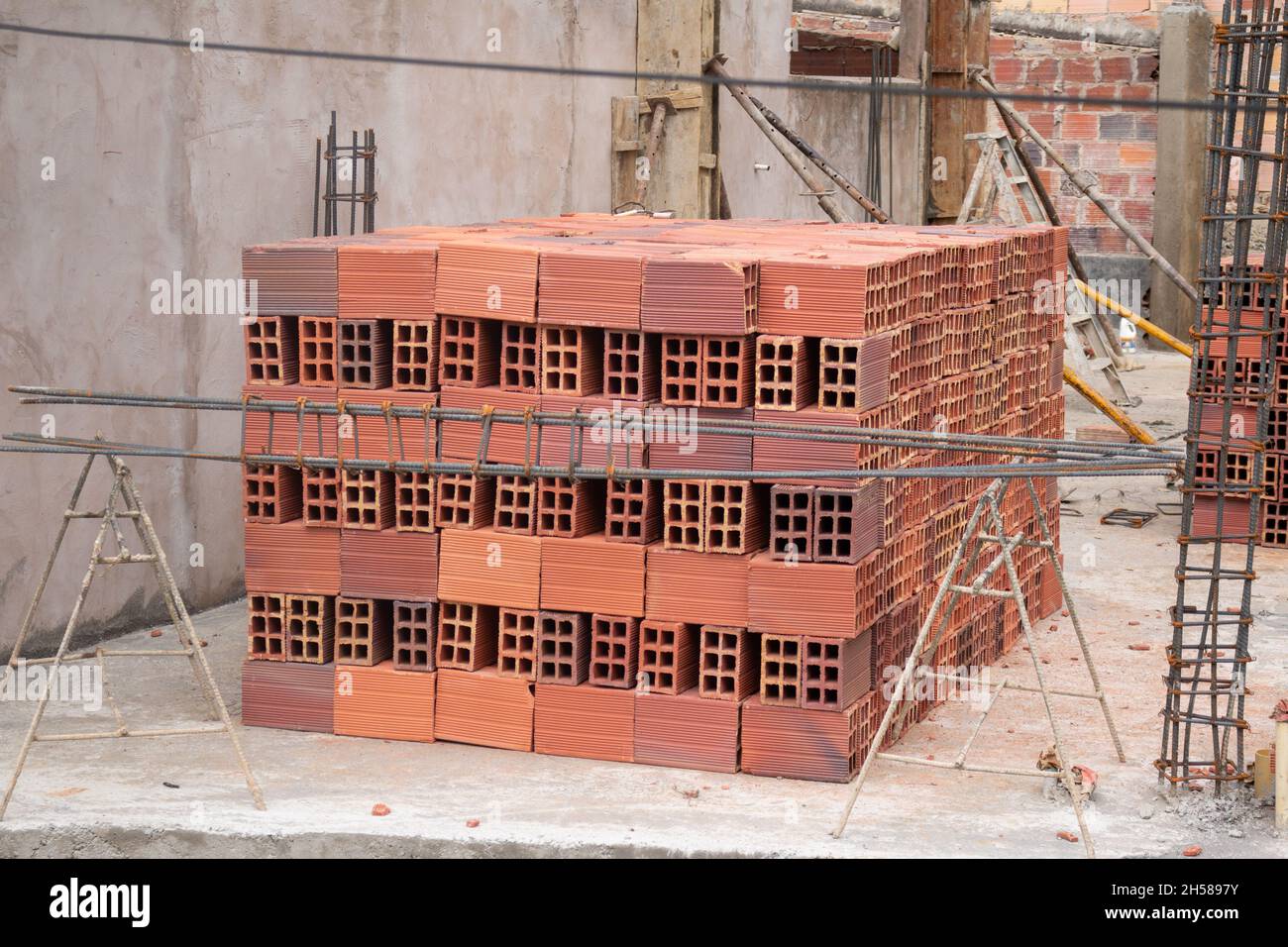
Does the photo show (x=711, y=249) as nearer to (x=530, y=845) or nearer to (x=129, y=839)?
(x=530, y=845)

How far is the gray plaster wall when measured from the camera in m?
10.6

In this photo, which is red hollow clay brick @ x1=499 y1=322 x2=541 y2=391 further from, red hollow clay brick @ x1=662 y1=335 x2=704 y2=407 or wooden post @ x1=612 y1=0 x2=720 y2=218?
wooden post @ x1=612 y1=0 x2=720 y2=218

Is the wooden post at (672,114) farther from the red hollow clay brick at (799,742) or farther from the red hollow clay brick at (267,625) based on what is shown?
the red hollow clay brick at (799,742)

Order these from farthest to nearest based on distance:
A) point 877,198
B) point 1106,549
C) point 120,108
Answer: point 877,198 < point 1106,549 < point 120,108

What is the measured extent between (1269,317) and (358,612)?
487cm

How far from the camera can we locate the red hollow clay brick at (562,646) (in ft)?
29.7

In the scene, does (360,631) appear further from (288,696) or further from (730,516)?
(730,516)

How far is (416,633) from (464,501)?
2.55 feet

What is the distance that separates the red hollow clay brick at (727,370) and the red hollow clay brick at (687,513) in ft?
1.40

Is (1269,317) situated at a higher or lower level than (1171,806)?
higher

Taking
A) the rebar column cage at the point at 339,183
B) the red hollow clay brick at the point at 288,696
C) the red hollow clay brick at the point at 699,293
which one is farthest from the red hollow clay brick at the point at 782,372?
the rebar column cage at the point at 339,183

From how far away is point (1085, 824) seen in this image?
7.96 metres

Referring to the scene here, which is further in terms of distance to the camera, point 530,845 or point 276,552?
point 276,552

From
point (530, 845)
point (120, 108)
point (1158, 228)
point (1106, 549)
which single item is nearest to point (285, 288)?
point (120, 108)
